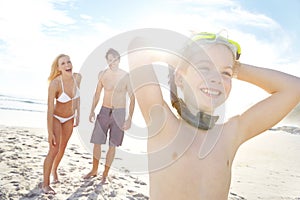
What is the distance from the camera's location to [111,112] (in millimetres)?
5762

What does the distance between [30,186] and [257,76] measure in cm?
421

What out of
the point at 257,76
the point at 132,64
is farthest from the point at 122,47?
the point at 257,76

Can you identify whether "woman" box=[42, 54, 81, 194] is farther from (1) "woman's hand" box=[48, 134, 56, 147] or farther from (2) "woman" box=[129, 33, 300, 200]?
(2) "woman" box=[129, 33, 300, 200]

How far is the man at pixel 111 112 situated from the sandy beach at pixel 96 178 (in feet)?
1.50

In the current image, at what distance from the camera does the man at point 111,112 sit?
5.50 meters

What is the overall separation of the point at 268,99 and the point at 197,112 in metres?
0.43

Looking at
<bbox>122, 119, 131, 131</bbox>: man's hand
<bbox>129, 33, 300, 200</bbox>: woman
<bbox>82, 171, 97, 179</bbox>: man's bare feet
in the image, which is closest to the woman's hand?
<bbox>82, 171, 97, 179</bbox>: man's bare feet

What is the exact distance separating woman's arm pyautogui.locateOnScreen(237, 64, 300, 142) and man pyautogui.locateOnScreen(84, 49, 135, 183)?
11.5 ft

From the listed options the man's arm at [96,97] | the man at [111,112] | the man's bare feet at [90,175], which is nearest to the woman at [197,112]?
the man at [111,112]

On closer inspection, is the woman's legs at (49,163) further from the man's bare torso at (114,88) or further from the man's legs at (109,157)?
the man's bare torso at (114,88)

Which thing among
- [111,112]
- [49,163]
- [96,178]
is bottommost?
[96,178]

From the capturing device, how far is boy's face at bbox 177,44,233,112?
1757 millimetres

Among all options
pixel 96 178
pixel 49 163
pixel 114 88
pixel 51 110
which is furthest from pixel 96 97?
pixel 49 163

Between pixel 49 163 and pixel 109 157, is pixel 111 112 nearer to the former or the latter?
pixel 109 157
